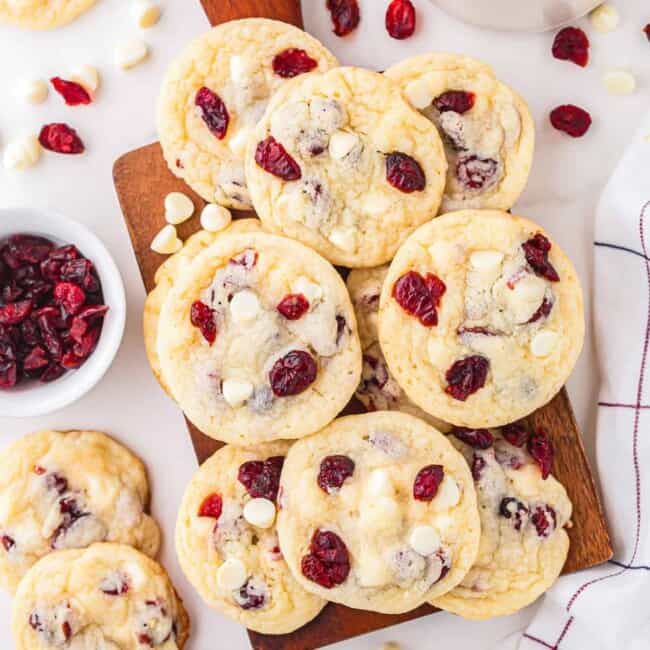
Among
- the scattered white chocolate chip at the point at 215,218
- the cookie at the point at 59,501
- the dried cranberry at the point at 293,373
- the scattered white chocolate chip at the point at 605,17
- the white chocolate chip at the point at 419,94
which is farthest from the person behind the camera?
the scattered white chocolate chip at the point at 605,17

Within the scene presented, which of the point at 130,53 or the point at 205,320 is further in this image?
the point at 130,53

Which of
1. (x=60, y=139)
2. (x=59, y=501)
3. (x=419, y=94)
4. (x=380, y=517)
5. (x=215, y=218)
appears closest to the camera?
(x=380, y=517)

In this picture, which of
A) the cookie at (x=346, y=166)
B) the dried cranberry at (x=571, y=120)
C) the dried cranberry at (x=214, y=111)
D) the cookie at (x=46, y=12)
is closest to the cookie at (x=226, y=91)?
the dried cranberry at (x=214, y=111)

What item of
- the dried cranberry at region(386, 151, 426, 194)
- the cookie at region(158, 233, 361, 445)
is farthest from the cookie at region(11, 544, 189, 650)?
the dried cranberry at region(386, 151, 426, 194)

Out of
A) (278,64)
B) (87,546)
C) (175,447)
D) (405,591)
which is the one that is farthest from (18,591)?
(278,64)

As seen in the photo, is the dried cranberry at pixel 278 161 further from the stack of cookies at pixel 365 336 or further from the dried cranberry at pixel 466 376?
the dried cranberry at pixel 466 376

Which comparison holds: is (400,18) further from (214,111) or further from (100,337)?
(100,337)

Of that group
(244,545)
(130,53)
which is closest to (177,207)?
(130,53)
